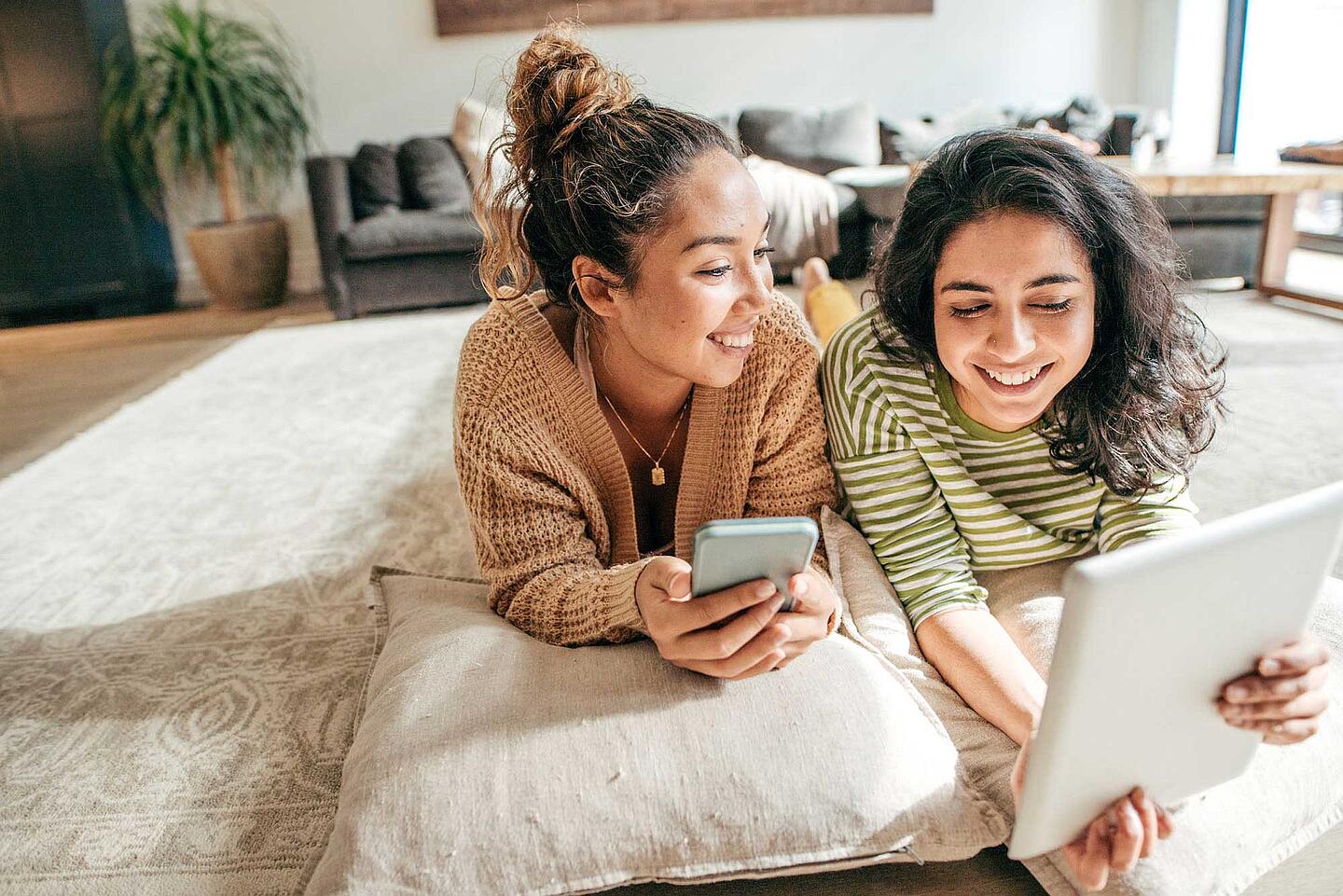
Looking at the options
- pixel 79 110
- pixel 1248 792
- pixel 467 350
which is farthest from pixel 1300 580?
pixel 79 110

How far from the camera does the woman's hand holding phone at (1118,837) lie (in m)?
0.76

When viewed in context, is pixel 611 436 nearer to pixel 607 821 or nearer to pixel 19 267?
pixel 607 821

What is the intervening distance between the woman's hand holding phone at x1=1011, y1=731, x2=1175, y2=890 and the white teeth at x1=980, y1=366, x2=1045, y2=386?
1.50ft

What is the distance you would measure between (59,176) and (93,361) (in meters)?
1.46

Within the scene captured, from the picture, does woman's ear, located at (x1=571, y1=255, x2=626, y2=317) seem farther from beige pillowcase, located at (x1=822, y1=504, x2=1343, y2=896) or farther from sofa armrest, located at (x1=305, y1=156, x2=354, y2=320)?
sofa armrest, located at (x1=305, y1=156, x2=354, y2=320)

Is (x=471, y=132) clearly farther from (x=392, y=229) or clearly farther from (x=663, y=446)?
(x=663, y=446)

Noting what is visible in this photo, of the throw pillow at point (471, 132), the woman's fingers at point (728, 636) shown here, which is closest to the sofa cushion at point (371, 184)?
the throw pillow at point (471, 132)

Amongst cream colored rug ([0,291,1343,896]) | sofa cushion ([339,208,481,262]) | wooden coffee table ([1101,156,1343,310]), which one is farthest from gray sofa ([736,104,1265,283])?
sofa cushion ([339,208,481,262])

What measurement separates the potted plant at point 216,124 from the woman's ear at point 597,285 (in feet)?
13.9

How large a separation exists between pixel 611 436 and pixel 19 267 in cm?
485

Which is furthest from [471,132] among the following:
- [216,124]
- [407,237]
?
[216,124]

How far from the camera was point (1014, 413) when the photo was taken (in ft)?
3.60

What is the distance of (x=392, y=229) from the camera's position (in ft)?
14.1

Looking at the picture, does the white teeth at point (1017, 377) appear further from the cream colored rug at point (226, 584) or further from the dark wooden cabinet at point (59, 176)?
the dark wooden cabinet at point (59, 176)
